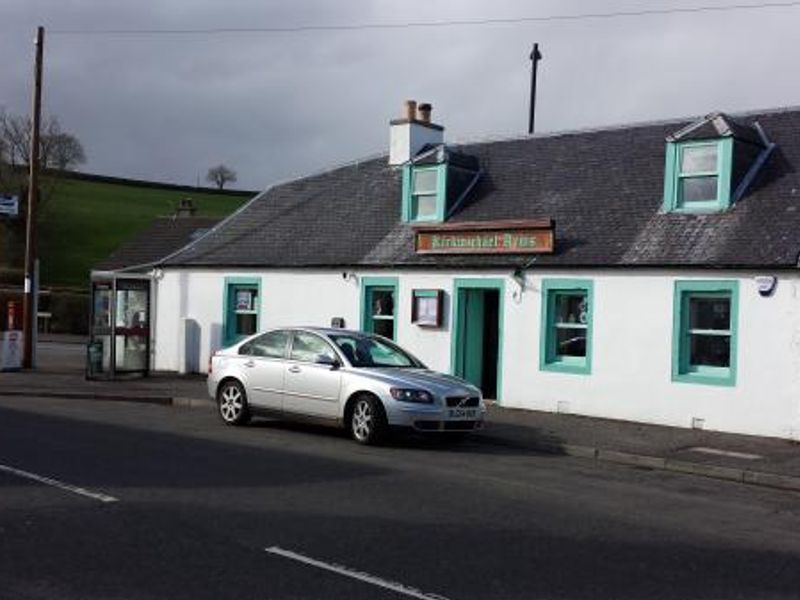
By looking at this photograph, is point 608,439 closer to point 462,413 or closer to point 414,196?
point 462,413

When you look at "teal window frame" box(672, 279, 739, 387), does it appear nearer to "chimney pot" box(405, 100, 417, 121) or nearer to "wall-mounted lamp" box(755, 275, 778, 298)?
"wall-mounted lamp" box(755, 275, 778, 298)

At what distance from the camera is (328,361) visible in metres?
14.5

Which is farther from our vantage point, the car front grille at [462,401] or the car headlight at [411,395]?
the car front grille at [462,401]

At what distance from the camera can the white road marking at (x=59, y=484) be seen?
9047mm

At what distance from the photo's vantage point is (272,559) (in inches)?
280

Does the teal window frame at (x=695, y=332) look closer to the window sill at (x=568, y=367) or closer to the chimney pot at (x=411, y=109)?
the window sill at (x=568, y=367)

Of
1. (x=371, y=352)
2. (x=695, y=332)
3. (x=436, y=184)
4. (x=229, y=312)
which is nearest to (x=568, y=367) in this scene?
(x=695, y=332)

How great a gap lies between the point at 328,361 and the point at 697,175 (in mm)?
7535

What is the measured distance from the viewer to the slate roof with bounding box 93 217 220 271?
34.2m

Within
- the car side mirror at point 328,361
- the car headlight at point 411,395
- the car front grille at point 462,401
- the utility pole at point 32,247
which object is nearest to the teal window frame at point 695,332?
the car front grille at point 462,401

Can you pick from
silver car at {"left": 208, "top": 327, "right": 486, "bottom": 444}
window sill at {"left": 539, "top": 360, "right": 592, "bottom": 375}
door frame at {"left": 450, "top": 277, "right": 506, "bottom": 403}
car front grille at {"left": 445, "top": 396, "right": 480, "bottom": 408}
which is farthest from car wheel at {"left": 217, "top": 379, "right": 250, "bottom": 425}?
window sill at {"left": 539, "top": 360, "right": 592, "bottom": 375}

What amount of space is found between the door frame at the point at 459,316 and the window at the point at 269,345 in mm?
5089

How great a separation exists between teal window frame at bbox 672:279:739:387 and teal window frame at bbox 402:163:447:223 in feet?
19.6

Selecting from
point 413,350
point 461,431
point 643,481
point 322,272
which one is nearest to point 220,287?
point 322,272
